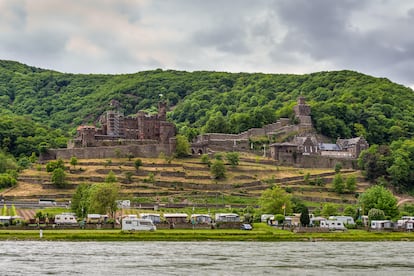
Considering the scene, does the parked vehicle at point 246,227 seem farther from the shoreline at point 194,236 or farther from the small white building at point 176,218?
the small white building at point 176,218

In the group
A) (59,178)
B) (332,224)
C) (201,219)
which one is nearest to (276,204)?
(332,224)

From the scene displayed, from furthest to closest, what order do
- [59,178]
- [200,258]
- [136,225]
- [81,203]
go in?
[59,178] < [81,203] < [136,225] < [200,258]

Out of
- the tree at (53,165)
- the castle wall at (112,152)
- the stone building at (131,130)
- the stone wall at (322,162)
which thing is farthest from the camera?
the stone wall at (322,162)

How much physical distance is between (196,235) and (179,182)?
38.6 metres

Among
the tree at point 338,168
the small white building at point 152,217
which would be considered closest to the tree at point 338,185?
the tree at point 338,168

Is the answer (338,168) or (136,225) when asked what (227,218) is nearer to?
(136,225)

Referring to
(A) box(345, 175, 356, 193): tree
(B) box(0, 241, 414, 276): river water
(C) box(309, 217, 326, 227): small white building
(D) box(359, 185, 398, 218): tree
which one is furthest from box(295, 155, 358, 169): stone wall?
(B) box(0, 241, 414, 276): river water

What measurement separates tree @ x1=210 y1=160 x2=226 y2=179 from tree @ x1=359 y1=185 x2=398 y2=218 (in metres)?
25.0

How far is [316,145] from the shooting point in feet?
463

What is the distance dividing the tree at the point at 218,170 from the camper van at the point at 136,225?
38714 millimetres

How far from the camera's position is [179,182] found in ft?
380

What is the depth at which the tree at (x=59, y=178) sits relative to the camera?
11200 cm

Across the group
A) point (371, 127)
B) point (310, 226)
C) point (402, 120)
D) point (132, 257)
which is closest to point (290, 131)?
point (371, 127)

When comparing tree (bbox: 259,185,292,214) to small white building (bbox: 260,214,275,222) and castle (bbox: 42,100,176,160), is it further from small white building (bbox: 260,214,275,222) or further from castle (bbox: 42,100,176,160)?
castle (bbox: 42,100,176,160)
